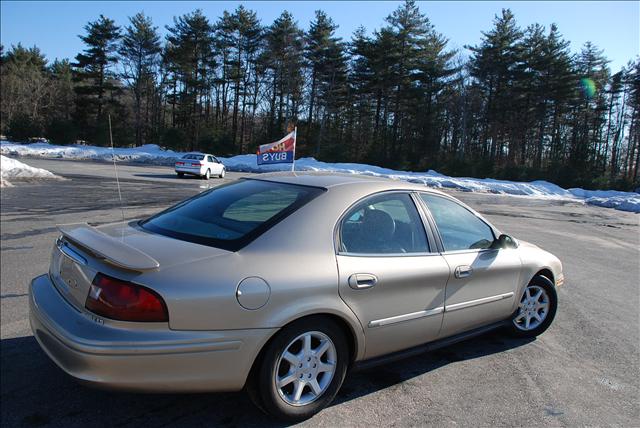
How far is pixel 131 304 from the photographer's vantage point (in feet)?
7.63

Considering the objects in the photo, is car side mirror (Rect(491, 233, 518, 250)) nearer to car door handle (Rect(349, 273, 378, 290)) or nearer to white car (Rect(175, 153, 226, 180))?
car door handle (Rect(349, 273, 378, 290))

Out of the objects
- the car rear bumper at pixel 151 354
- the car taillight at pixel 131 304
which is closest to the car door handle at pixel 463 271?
the car rear bumper at pixel 151 354

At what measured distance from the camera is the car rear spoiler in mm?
2385

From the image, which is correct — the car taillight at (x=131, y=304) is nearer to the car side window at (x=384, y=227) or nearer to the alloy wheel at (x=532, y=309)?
the car side window at (x=384, y=227)

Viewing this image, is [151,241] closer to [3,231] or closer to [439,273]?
[439,273]

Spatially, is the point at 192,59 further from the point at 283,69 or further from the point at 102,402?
the point at 102,402

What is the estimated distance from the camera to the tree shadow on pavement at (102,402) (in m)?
2.67

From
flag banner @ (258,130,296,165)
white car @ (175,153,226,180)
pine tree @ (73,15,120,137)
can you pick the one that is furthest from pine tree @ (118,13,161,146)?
flag banner @ (258,130,296,165)

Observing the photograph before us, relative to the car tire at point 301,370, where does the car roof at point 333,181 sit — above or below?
above

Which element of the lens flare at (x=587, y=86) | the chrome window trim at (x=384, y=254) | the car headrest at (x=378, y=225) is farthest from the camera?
the lens flare at (x=587, y=86)

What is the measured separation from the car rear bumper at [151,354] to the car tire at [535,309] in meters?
2.83

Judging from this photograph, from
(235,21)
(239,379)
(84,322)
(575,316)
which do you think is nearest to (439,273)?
(239,379)

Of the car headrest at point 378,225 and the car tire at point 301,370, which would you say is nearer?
the car tire at point 301,370

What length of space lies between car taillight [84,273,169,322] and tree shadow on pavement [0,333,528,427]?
29.8 inches
